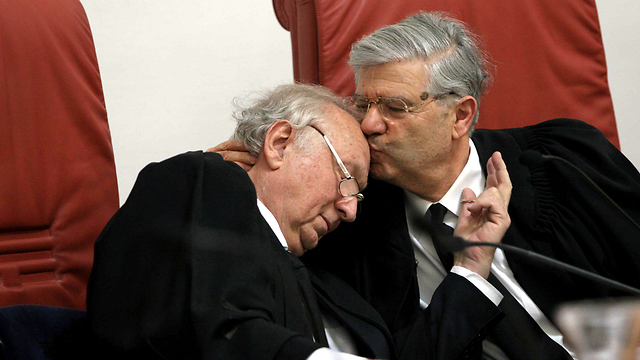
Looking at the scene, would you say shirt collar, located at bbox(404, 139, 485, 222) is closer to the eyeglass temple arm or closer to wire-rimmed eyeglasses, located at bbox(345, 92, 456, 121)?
wire-rimmed eyeglasses, located at bbox(345, 92, 456, 121)

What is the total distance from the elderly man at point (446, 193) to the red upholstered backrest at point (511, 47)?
341 millimetres

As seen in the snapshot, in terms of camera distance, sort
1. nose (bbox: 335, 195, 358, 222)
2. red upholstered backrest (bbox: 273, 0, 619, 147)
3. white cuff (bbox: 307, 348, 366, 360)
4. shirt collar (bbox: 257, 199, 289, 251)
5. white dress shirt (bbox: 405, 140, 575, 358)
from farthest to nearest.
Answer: red upholstered backrest (bbox: 273, 0, 619, 147)
white dress shirt (bbox: 405, 140, 575, 358)
nose (bbox: 335, 195, 358, 222)
shirt collar (bbox: 257, 199, 289, 251)
white cuff (bbox: 307, 348, 366, 360)

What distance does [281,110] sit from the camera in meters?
1.38

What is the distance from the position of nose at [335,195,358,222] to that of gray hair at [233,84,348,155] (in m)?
0.15

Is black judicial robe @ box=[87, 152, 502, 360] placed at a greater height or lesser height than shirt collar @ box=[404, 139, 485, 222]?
greater

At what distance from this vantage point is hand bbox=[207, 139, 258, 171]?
53.8 inches

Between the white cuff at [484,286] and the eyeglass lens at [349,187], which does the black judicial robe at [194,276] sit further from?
the white cuff at [484,286]

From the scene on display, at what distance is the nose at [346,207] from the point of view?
4.51 feet

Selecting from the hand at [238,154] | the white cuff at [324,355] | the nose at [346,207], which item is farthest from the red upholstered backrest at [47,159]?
the white cuff at [324,355]

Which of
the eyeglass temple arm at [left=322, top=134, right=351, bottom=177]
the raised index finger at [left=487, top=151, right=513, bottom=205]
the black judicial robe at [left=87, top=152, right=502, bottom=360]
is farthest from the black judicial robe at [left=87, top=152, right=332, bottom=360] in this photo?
the raised index finger at [left=487, top=151, right=513, bottom=205]

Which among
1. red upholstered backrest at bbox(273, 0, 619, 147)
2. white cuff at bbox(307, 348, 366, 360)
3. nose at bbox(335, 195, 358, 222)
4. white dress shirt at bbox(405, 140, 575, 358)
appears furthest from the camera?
red upholstered backrest at bbox(273, 0, 619, 147)

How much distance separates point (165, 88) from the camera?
89.7 inches

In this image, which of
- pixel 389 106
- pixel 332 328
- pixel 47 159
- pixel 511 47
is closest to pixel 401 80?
pixel 389 106

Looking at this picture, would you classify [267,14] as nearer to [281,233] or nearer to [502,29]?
[502,29]
